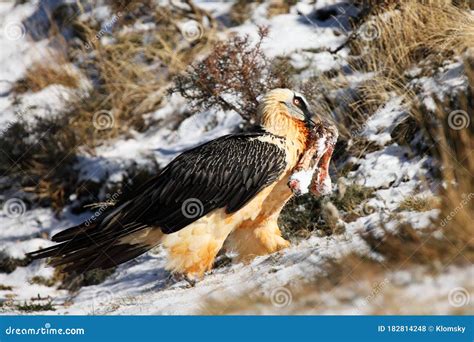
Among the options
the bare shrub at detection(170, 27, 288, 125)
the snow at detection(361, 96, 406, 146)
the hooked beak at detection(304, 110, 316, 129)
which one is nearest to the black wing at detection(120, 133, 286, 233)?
the hooked beak at detection(304, 110, 316, 129)

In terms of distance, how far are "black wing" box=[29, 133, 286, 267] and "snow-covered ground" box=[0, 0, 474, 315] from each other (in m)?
0.55

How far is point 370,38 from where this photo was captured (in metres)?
10.3

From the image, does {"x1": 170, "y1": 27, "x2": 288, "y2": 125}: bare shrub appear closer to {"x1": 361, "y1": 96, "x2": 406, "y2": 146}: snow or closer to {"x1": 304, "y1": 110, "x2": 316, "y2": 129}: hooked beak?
{"x1": 361, "y1": 96, "x2": 406, "y2": 146}: snow

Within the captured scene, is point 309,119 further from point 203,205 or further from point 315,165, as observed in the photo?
point 203,205

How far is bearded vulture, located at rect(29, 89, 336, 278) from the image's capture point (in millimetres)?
6727

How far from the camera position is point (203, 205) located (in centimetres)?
669

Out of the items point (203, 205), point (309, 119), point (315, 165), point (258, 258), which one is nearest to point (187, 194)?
point (203, 205)

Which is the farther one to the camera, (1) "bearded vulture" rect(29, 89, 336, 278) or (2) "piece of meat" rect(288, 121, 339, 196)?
(2) "piece of meat" rect(288, 121, 339, 196)

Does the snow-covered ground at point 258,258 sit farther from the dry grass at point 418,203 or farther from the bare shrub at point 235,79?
the bare shrub at point 235,79

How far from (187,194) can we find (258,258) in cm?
89

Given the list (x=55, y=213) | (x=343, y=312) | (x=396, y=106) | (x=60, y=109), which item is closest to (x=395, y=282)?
(x=343, y=312)

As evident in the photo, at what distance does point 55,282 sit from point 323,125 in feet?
12.3

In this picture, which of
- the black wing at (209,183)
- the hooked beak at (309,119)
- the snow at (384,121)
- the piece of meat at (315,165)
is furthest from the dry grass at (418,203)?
the black wing at (209,183)

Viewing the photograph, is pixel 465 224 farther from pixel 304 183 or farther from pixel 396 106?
pixel 396 106
